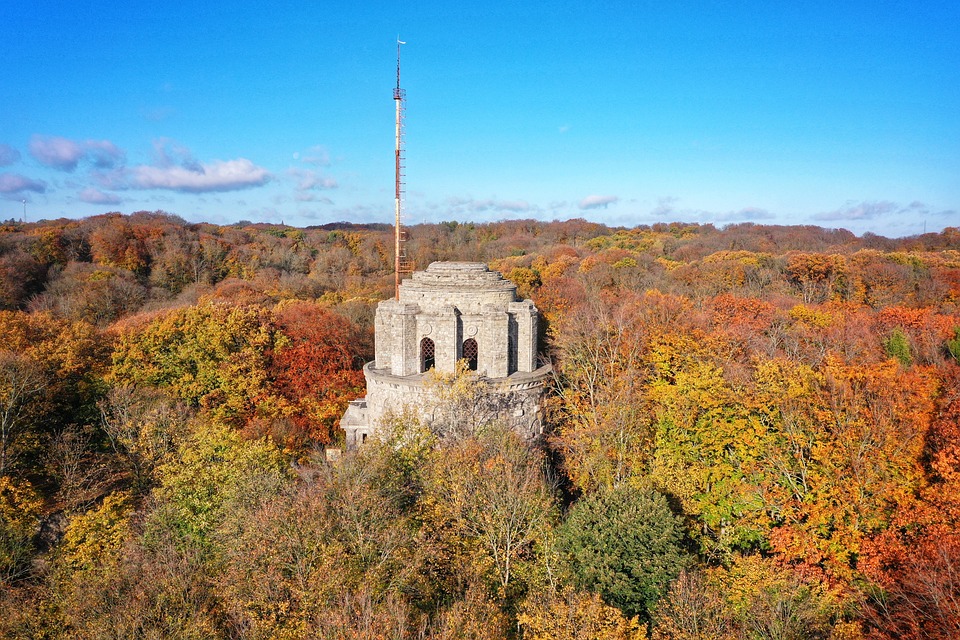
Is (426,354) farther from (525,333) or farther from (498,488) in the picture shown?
(498,488)

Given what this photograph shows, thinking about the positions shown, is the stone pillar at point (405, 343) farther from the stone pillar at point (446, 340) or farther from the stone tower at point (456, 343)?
the stone pillar at point (446, 340)

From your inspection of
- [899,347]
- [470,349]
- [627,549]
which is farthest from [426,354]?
[899,347]

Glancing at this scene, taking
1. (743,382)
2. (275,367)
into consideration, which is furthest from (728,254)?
(275,367)

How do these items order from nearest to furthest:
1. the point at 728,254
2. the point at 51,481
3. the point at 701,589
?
1. the point at 701,589
2. the point at 51,481
3. the point at 728,254

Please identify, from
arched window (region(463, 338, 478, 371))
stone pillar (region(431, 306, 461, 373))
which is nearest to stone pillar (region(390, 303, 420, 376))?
stone pillar (region(431, 306, 461, 373))

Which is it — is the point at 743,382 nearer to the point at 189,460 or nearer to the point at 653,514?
the point at 653,514

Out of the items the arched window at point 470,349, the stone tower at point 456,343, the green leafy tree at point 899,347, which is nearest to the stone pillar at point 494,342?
the stone tower at point 456,343

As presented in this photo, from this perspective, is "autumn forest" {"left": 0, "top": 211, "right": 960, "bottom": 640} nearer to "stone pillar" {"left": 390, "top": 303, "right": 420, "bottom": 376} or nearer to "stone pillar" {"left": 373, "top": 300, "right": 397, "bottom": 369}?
"stone pillar" {"left": 390, "top": 303, "right": 420, "bottom": 376}
